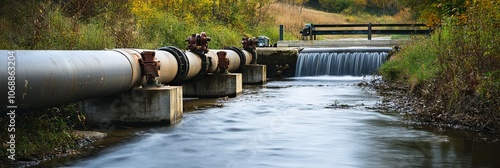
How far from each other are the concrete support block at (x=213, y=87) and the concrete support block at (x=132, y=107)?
4.77 m

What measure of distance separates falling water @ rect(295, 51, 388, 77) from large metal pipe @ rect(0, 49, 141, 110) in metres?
14.3

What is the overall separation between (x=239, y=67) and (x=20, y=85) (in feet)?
38.8

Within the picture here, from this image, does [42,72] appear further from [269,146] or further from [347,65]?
[347,65]

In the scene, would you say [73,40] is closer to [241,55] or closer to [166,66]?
[166,66]

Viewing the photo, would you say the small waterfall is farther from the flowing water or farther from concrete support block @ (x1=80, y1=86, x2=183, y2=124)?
concrete support block @ (x1=80, y1=86, x2=183, y2=124)

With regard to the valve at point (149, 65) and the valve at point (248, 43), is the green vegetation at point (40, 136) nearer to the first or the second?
the valve at point (149, 65)

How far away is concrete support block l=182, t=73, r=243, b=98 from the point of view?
44.8 ft

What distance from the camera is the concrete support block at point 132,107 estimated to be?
28.1 ft

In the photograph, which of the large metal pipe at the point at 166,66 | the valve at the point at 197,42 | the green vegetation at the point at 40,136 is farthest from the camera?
the valve at the point at 197,42

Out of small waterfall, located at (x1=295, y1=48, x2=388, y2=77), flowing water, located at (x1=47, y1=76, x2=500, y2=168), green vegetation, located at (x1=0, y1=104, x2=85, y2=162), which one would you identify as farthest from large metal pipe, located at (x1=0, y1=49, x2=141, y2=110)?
small waterfall, located at (x1=295, y1=48, x2=388, y2=77)

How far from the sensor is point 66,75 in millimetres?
6379

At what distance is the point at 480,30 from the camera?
344 inches

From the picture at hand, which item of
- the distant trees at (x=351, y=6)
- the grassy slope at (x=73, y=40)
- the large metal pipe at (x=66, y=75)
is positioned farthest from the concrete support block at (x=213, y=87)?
the distant trees at (x=351, y=6)

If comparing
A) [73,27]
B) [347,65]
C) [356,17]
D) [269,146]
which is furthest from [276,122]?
[356,17]
